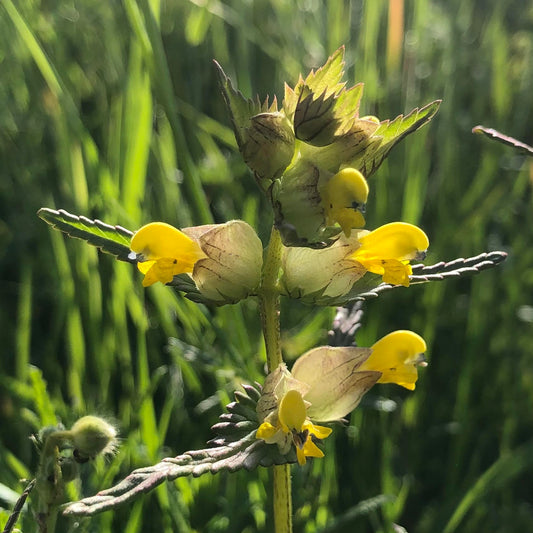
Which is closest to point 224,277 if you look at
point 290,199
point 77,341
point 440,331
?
point 290,199

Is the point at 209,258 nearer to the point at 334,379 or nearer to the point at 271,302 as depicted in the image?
the point at 271,302

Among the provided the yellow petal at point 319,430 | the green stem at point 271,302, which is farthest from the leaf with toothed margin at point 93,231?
the yellow petal at point 319,430

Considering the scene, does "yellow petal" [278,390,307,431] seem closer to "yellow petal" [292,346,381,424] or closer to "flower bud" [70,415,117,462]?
"yellow petal" [292,346,381,424]

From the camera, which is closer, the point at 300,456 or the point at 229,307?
the point at 300,456

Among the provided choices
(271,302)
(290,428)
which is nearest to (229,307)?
(271,302)

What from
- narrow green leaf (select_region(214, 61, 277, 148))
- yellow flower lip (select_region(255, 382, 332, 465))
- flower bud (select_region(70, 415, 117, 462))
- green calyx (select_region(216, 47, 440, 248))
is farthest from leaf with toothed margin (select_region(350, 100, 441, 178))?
flower bud (select_region(70, 415, 117, 462))
